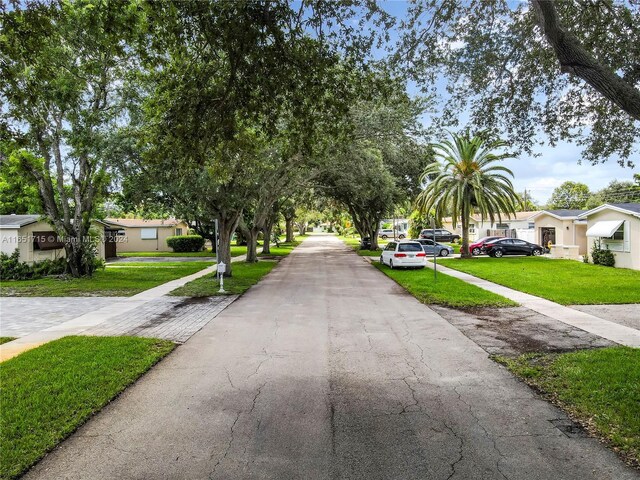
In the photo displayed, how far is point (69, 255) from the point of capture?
66.7 feet

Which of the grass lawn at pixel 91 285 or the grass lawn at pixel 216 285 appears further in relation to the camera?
the grass lawn at pixel 91 285

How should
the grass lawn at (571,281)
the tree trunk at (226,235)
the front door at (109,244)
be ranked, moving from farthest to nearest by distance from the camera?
the front door at (109,244) → the tree trunk at (226,235) → the grass lawn at (571,281)

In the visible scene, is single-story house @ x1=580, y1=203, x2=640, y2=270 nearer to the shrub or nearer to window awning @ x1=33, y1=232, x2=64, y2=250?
the shrub

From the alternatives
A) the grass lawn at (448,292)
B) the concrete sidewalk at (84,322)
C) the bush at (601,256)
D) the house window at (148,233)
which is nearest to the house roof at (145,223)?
the house window at (148,233)

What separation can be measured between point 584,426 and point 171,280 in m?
17.7

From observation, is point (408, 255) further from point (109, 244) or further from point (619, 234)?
point (109, 244)

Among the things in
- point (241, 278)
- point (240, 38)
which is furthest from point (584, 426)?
point (241, 278)

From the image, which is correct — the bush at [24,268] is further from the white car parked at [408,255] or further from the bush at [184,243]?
the bush at [184,243]

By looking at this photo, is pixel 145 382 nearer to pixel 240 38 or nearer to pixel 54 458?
pixel 54 458

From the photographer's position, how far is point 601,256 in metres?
24.2

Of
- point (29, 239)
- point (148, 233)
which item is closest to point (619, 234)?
point (29, 239)

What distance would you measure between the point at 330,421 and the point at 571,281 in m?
16.1

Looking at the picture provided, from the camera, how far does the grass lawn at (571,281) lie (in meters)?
13.5

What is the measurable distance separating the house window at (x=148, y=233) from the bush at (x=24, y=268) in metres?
21.9
